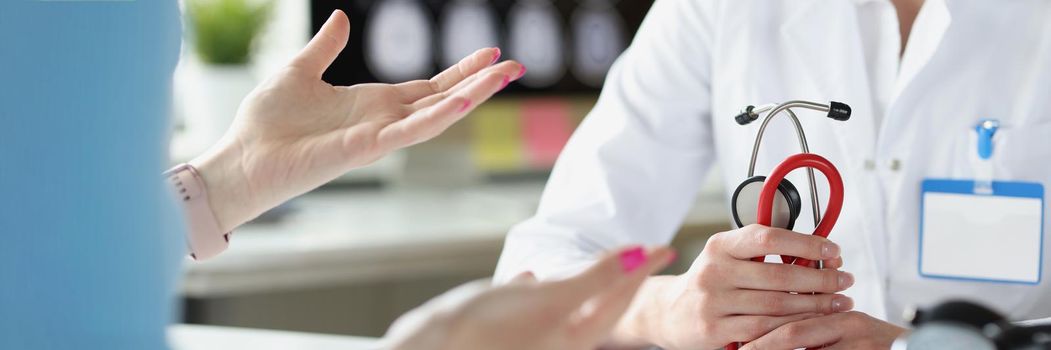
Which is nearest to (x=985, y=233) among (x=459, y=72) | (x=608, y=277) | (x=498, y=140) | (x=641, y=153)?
(x=641, y=153)

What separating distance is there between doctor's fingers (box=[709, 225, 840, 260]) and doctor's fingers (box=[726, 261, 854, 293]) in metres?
0.02

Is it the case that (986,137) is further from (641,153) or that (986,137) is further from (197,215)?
(197,215)

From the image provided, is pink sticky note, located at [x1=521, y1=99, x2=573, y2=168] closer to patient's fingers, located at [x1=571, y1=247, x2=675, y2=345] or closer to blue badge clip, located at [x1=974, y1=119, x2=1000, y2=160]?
blue badge clip, located at [x1=974, y1=119, x2=1000, y2=160]

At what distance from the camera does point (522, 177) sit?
3.65 m

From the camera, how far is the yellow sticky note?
3.45 meters

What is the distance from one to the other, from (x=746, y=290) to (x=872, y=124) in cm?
43

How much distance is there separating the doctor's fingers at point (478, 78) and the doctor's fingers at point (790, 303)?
12.8 inches

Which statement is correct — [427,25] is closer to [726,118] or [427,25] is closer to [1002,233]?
[726,118]

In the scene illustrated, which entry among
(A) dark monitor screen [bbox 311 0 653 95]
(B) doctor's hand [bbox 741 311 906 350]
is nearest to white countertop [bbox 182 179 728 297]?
(A) dark monitor screen [bbox 311 0 653 95]

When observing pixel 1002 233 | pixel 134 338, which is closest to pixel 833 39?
pixel 1002 233

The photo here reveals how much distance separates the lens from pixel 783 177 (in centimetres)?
101

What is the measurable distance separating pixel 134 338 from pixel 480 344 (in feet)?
0.74

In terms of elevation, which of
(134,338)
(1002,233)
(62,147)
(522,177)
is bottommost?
(522,177)

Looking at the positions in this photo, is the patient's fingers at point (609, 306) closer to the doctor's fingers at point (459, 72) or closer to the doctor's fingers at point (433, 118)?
the doctor's fingers at point (433, 118)
